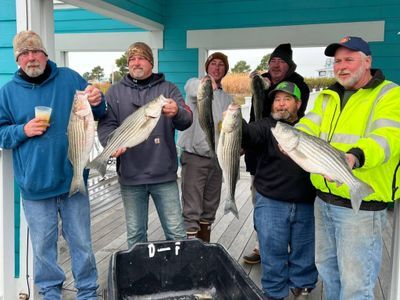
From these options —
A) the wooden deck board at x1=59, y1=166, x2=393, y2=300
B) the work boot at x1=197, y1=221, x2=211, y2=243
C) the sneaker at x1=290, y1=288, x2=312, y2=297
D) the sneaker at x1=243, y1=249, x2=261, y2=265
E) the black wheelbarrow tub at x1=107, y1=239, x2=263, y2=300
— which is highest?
the black wheelbarrow tub at x1=107, y1=239, x2=263, y2=300

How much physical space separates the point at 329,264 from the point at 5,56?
289 cm

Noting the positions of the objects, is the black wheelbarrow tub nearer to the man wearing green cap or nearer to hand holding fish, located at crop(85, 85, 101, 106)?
the man wearing green cap

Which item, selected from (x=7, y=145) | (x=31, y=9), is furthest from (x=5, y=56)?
(x=7, y=145)

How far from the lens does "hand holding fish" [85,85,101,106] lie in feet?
8.43

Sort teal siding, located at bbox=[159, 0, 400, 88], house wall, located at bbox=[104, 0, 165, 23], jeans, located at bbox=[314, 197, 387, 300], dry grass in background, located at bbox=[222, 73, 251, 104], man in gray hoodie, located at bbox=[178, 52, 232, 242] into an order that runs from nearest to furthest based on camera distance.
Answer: jeans, located at bbox=[314, 197, 387, 300], man in gray hoodie, located at bbox=[178, 52, 232, 242], dry grass in background, located at bbox=[222, 73, 251, 104], house wall, located at bbox=[104, 0, 165, 23], teal siding, located at bbox=[159, 0, 400, 88]

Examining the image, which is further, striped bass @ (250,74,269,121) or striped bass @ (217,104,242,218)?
striped bass @ (250,74,269,121)

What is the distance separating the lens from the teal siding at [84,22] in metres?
6.67

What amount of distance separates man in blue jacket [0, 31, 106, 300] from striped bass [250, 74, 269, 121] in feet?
3.80

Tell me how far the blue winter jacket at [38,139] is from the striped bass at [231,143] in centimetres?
103

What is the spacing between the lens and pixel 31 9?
3.05 meters

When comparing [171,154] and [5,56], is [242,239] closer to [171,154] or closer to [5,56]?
[171,154]

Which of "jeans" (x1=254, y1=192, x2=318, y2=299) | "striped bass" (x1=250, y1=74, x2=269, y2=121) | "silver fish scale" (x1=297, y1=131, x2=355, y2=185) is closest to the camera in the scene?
"silver fish scale" (x1=297, y1=131, x2=355, y2=185)

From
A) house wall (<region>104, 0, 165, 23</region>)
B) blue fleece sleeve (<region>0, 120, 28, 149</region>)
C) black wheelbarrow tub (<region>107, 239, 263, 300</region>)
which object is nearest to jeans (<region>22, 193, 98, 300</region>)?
blue fleece sleeve (<region>0, 120, 28, 149</region>)

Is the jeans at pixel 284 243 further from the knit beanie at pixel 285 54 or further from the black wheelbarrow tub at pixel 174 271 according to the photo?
the knit beanie at pixel 285 54
